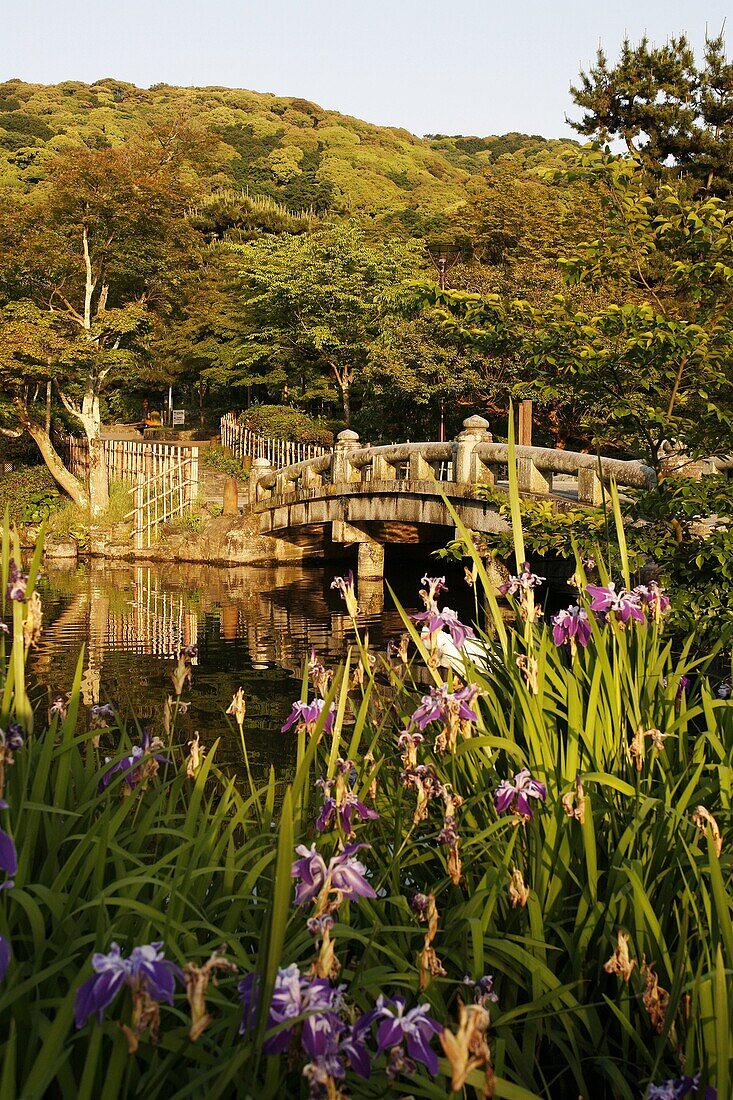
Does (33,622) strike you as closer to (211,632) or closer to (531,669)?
(531,669)

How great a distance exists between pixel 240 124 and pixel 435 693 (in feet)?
260

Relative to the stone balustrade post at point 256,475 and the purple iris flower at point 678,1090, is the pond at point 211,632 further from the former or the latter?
the purple iris flower at point 678,1090

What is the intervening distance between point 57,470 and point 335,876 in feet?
82.2

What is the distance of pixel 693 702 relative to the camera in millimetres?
3559

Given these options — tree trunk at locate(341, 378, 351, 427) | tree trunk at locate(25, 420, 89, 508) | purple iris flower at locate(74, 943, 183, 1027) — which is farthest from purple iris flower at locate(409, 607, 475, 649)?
tree trunk at locate(341, 378, 351, 427)

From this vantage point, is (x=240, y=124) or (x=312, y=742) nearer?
(x=312, y=742)

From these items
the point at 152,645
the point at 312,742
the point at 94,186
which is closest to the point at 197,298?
the point at 94,186

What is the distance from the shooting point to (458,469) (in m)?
15.1

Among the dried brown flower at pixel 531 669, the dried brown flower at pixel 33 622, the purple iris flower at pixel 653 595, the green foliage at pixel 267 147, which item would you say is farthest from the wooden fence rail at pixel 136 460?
the dried brown flower at pixel 33 622

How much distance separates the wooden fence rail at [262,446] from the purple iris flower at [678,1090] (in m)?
22.9

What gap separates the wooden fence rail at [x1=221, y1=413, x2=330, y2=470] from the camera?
2586cm

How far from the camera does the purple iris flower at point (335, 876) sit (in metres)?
1.57

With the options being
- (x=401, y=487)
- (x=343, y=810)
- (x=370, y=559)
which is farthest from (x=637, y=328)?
(x=370, y=559)

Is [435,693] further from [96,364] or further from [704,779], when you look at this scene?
[96,364]
